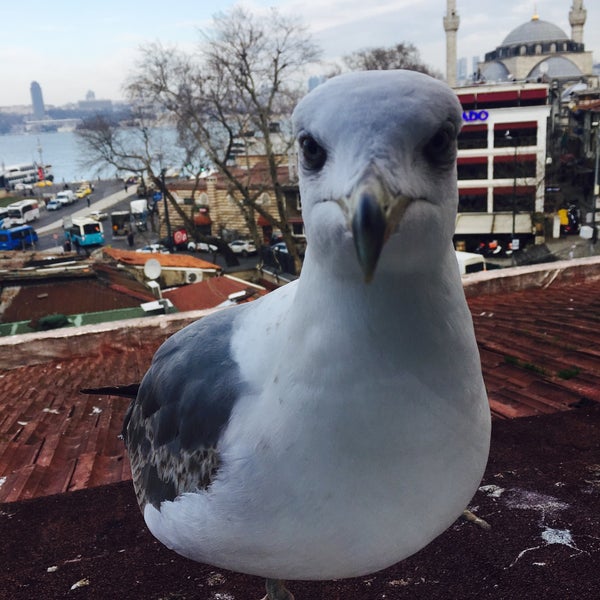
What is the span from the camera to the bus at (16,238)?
33031mm

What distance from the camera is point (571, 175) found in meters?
36.0

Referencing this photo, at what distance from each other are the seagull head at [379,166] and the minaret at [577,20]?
6129 centimetres

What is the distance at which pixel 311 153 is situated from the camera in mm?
1354

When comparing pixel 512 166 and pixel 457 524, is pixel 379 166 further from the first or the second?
pixel 512 166

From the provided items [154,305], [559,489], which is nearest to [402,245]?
[559,489]

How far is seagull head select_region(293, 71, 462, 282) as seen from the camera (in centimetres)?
121

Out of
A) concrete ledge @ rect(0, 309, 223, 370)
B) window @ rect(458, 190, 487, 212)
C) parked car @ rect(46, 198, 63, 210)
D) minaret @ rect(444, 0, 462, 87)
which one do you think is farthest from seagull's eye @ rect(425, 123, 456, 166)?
parked car @ rect(46, 198, 63, 210)

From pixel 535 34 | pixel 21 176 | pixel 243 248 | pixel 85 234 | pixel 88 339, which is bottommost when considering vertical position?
pixel 243 248

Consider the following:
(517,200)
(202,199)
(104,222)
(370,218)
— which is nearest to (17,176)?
(104,222)

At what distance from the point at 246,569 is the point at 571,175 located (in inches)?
1518

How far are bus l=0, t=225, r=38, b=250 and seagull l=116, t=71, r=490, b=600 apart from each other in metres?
34.9

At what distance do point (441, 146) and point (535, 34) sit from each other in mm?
65301

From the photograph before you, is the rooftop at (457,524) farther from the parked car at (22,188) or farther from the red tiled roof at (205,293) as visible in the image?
the parked car at (22,188)

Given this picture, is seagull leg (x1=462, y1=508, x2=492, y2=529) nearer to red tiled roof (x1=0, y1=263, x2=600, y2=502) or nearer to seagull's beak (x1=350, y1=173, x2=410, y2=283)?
red tiled roof (x1=0, y1=263, x2=600, y2=502)
